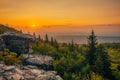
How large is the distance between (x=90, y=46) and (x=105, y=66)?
13.2m

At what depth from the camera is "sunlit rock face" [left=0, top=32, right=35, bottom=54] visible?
99887 millimetres

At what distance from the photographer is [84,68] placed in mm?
85188

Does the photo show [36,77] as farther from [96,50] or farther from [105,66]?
[96,50]

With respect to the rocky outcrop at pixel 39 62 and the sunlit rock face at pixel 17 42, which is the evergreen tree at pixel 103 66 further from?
the sunlit rock face at pixel 17 42

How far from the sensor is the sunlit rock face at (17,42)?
99887 millimetres

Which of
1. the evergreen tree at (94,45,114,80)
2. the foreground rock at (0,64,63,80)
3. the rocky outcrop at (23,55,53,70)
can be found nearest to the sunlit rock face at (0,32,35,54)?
the rocky outcrop at (23,55,53,70)

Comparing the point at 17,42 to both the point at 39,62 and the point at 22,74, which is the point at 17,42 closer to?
the point at 39,62

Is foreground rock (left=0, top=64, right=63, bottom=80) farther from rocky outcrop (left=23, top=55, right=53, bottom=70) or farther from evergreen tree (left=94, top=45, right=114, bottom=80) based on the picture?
evergreen tree (left=94, top=45, right=114, bottom=80)

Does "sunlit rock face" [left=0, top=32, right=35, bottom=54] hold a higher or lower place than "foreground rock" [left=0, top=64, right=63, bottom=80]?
higher

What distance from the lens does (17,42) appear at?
3989 inches

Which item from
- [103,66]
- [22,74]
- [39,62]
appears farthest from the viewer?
[103,66]

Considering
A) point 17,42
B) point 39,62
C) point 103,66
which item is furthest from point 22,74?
point 17,42

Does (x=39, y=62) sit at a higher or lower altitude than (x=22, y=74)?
higher

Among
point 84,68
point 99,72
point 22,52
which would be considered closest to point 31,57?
point 22,52
